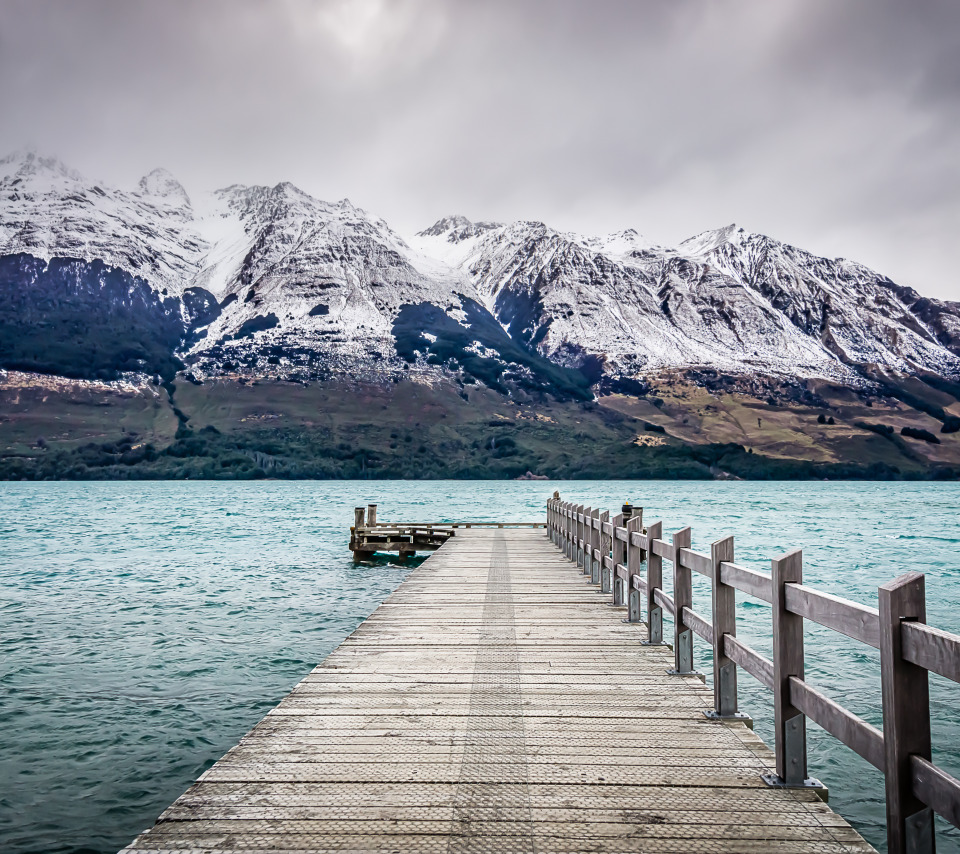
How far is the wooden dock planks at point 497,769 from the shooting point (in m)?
3.46

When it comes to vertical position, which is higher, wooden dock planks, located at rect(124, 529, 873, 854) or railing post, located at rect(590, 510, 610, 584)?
railing post, located at rect(590, 510, 610, 584)

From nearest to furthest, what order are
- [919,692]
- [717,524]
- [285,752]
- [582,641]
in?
[919,692] → [285,752] → [582,641] → [717,524]

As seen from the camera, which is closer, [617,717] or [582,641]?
[617,717]

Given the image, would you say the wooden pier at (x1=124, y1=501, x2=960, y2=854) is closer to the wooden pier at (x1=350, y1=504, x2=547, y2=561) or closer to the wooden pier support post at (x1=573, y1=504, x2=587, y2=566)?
the wooden pier support post at (x1=573, y1=504, x2=587, y2=566)

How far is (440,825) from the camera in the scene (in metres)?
3.56

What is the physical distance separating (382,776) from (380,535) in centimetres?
2357

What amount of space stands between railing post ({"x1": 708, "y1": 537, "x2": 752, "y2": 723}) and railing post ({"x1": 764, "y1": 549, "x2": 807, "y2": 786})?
69 cm

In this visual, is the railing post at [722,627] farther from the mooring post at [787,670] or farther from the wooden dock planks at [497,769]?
the mooring post at [787,670]

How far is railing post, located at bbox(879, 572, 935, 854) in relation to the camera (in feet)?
9.29

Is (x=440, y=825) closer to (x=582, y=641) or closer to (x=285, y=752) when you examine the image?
(x=285, y=752)

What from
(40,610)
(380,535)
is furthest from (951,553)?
(40,610)

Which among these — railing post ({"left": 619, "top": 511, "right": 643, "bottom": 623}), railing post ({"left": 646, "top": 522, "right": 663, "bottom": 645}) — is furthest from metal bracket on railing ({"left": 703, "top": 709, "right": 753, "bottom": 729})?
railing post ({"left": 619, "top": 511, "right": 643, "bottom": 623})

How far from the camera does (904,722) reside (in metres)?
2.86

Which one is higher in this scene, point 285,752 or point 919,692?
point 919,692
